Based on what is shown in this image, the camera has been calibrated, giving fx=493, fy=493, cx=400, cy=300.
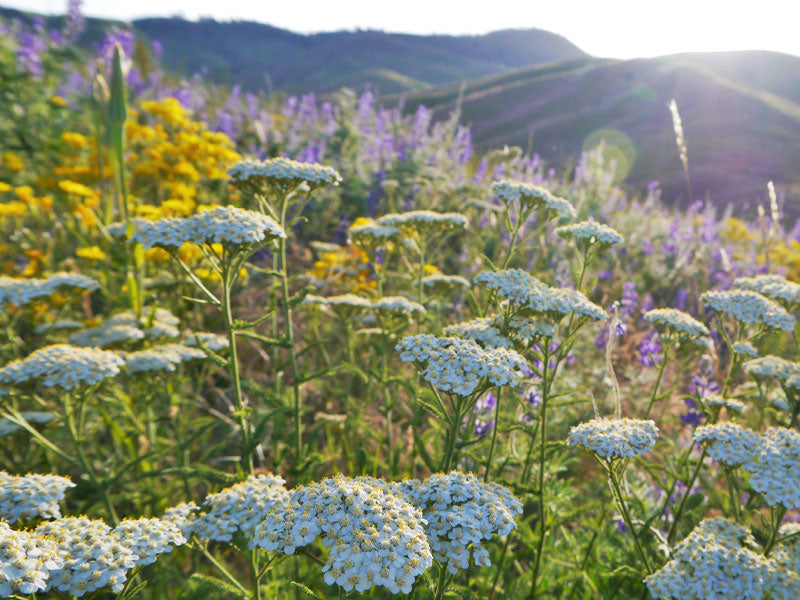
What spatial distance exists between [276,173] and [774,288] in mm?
3274

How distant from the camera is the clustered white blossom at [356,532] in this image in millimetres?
1477

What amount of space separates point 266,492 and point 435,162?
7528 millimetres

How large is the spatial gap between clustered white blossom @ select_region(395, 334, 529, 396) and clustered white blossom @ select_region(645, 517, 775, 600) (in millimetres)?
980

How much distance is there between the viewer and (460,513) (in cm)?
172

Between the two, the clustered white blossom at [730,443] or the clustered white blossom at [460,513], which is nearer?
the clustered white blossom at [460,513]

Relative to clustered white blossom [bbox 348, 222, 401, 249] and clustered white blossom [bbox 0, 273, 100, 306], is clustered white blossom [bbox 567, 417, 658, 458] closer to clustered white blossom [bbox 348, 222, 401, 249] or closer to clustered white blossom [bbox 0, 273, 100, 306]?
clustered white blossom [bbox 348, 222, 401, 249]

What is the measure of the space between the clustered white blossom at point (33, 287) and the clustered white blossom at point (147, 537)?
2.14 m

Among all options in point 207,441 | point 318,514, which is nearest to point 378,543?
point 318,514

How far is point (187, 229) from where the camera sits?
7.99ft

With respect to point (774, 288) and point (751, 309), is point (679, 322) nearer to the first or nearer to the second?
point (751, 309)

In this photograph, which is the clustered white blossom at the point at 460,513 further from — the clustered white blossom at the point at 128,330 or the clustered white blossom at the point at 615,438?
the clustered white blossom at the point at 128,330

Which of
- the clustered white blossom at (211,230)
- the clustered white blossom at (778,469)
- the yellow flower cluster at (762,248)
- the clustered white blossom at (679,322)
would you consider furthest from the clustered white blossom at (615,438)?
the yellow flower cluster at (762,248)

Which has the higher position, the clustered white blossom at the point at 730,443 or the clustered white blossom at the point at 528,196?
the clustered white blossom at the point at 528,196

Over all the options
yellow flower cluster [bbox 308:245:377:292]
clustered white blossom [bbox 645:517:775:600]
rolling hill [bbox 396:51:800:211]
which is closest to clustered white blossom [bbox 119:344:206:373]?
yellow flower cluster [bbox 308:245:377:292]
